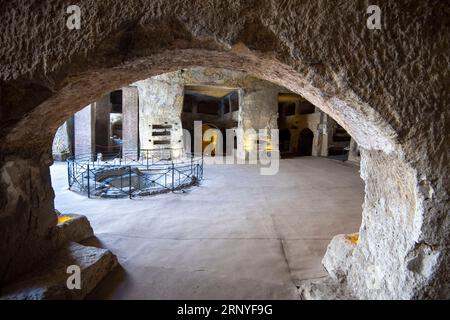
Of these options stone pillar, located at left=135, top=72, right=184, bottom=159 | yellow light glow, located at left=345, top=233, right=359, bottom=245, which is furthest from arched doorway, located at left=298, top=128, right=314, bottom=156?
yellow light glow, located at left=345, top=233, right=359, bottom=245

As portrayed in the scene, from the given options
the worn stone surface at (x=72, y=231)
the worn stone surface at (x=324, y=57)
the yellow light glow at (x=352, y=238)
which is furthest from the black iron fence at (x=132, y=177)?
the yellow light glow at (x=352, y=238)

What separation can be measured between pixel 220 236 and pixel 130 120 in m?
10.1

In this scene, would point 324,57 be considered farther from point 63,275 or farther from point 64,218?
point 64,218

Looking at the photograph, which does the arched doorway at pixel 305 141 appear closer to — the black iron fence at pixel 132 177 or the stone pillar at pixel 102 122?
the black iron fence at pixel 132 177

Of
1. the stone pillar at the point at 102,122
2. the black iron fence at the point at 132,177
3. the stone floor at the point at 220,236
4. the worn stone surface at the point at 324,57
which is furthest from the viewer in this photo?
the stone pillar at the point at 102,122

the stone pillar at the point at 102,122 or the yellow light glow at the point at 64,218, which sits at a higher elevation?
the stone pillar at the point at 102,122

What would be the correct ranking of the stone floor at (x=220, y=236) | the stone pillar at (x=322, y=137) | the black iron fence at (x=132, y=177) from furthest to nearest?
the stone pillar at (x=322, y=137) → the black iron fence at (x=132, y=177) → the stone floor at (x=220, y=236)

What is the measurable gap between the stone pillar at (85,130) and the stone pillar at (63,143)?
405mm

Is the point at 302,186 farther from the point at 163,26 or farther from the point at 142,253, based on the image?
the point at 163,26

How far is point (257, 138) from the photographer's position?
12.5 m

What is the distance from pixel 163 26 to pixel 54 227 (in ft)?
7.64

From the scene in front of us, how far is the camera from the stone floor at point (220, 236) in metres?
2.51

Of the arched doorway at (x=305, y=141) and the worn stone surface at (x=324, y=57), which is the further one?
the arched doorway at (x=305, y=141)

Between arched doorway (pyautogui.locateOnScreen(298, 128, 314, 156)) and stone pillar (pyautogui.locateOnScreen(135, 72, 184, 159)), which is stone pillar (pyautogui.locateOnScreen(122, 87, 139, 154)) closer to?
stone pillar (pyautogui.locateOnScreen(135, 72, 184, 159))
